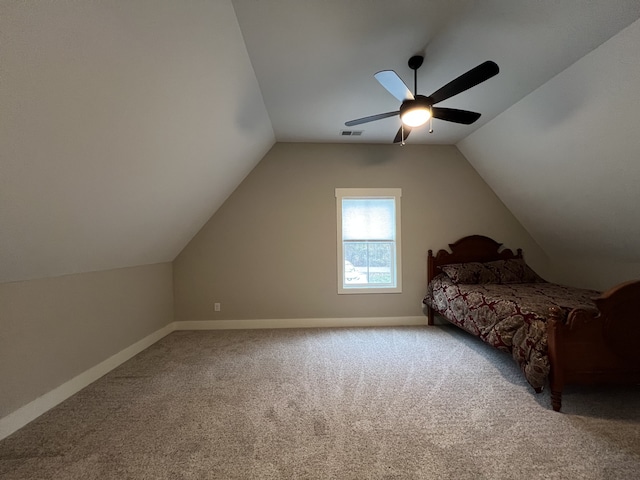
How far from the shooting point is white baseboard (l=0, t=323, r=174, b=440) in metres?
1.90

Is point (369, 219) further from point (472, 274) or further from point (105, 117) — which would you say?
point (105, 117)

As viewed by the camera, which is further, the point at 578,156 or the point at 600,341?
the point at 578,156

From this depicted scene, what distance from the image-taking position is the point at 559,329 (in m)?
2.03

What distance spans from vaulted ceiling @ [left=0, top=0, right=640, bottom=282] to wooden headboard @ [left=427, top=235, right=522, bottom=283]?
0.88 meters

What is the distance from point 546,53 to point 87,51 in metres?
2.99

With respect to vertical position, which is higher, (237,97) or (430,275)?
(237,97)

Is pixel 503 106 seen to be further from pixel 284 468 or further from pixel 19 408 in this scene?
pixel 19 408

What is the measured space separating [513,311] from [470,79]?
1.92m

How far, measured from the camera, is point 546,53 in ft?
7.11

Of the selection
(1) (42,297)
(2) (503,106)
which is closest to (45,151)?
(1) (42,297)

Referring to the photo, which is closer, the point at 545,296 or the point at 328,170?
the point at 545,296

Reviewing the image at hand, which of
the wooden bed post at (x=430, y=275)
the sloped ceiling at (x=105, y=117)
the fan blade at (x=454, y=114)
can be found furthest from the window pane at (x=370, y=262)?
the sloped ceiling at (x=105, y=117)

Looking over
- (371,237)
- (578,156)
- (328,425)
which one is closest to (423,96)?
(578,156)

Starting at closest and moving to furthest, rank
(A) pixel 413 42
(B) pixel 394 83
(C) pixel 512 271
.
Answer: (B) pixel 394 83 → (A) pixel 413 42 → (C) pixel 512 271
